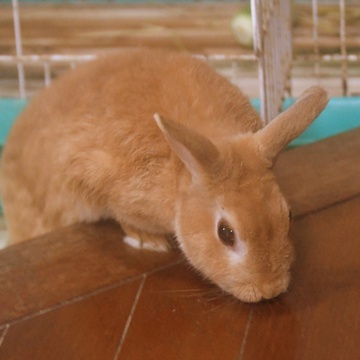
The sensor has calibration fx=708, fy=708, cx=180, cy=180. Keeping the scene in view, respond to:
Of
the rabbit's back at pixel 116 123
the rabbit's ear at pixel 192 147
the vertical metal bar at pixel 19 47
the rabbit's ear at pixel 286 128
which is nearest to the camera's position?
the rabbit's ear at pixel 192 147

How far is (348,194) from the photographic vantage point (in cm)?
173

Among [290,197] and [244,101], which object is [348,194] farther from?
[244,101]

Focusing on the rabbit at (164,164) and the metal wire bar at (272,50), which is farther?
Answer: the metal wire bar at (272,50)

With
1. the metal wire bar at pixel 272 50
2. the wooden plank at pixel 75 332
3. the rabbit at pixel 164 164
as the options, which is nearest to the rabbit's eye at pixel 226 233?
the rabbit at pixel 164 164

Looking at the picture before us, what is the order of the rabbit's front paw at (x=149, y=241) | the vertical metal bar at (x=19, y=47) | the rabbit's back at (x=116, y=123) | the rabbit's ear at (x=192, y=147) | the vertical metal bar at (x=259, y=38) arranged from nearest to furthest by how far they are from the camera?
the rabbit's ear at (x=192, y=147) → the rabbit's back at (x=116, y=123) → the rabbit's front paw at (x=149, y=241) → the vertical metal bar at (x=259, y=38) → the vertical metal bar at (x=19, y=47)

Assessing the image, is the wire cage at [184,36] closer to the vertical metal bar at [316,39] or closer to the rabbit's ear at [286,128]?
the vertical metal bar at [316,39]

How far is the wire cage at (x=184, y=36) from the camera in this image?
9.18ft

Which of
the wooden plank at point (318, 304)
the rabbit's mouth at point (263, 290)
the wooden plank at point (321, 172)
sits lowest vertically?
the wooden plank at point (318, 304)

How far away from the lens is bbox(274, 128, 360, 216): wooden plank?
1.72 meters

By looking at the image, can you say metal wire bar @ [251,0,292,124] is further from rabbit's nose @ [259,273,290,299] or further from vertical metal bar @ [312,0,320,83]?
rabbit's nose @ [259,273,290,299]

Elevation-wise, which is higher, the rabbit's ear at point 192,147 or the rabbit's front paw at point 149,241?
the rabbit's ear at point 192,147

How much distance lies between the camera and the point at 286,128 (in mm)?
1356

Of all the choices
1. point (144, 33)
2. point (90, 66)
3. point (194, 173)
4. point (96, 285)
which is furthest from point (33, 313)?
point (144, 33)

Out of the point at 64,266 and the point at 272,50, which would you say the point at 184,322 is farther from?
the point at 272,50
